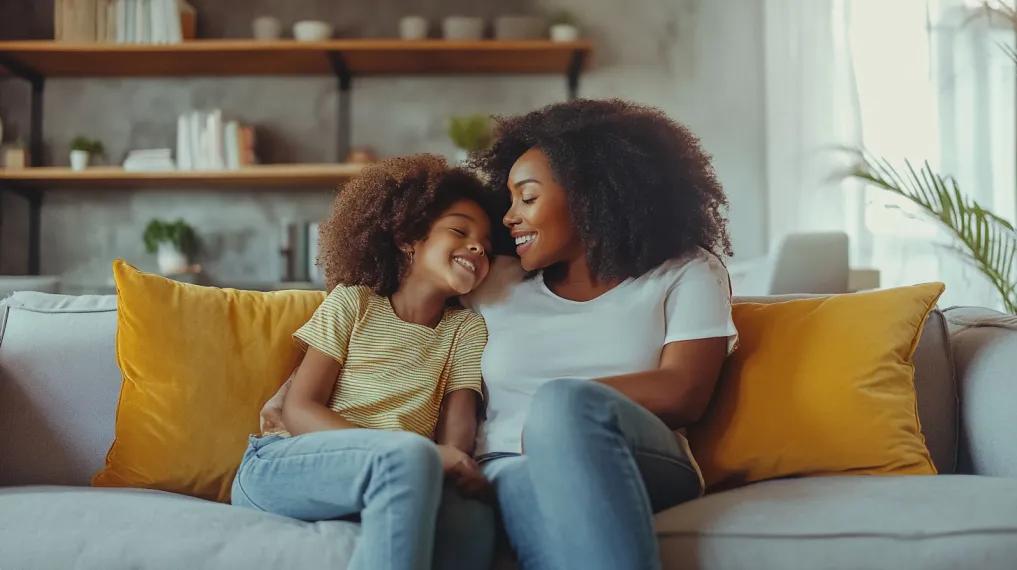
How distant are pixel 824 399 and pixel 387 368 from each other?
26.9 inches

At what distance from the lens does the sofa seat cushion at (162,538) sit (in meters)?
1.25

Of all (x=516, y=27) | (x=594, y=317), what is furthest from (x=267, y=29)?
(x=594, y=317)

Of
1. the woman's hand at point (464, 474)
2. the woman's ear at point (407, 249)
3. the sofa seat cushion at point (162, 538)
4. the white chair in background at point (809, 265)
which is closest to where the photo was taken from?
the sofa seat cushion at point (162, 538)

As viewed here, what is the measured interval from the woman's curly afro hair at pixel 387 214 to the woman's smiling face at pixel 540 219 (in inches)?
4.9

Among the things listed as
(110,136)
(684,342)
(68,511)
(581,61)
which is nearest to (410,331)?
(684,342)

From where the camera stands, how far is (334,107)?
3.94 metres

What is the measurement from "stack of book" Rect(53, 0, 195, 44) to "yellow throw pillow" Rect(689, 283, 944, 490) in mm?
2813

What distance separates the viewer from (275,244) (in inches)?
156

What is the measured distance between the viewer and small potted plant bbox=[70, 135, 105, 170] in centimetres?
370

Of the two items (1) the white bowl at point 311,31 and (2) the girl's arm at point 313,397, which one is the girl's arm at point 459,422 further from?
(1) the white bowl at point 311,31

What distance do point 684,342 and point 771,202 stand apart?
2.50m

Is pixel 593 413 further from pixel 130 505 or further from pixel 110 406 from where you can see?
pixel 110 406

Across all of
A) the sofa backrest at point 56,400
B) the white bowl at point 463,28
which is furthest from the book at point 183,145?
the sofa backrest at point 56,400

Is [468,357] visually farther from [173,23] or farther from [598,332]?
[173,23]
